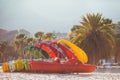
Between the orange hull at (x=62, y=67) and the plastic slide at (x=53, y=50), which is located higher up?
the plastic slide at (x=53, y=50)

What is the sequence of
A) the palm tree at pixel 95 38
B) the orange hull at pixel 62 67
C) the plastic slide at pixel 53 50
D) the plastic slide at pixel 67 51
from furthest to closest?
the palm tree at pixel 95 38
the plastic slide at pixel 53 50
the plastic slide at pixel 67 51
the orange hull at pixel 62 67

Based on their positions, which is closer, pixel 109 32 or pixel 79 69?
pixel 79 69

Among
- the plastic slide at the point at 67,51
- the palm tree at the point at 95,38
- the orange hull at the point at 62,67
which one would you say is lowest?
the orange hull at the point at 62,67

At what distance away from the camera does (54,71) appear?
34188 millimetres

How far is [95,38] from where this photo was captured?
53469 millimetres

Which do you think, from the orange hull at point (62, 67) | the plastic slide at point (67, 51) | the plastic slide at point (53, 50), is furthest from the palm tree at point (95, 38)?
the orange hull at point (62, 67)

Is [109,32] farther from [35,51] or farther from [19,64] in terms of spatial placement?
[19,64]

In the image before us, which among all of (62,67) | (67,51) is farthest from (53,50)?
(62,67)

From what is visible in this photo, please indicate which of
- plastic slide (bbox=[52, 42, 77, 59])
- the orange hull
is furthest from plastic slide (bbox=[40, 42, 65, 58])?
the orange hull

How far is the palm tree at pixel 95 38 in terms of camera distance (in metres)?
53.6

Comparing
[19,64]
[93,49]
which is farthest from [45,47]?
[93,49]

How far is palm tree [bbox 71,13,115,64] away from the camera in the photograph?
5362 centimetres

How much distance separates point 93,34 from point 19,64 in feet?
68.6

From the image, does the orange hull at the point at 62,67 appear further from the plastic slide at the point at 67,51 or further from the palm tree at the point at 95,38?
the palm tree at the point at 95,38
